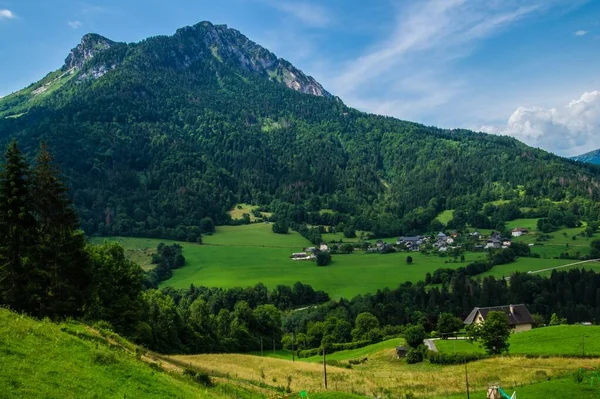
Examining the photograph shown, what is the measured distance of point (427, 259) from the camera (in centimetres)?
18662

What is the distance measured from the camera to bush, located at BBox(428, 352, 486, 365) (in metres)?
63.3

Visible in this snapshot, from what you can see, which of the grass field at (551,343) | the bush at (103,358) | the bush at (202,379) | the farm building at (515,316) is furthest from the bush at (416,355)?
the bush at (103,358)

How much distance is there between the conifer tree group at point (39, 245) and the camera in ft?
124

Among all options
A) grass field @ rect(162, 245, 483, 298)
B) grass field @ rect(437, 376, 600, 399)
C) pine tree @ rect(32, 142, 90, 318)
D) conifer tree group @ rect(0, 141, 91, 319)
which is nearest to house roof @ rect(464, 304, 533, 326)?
grass field @ rect(162, 245, 483, 298)

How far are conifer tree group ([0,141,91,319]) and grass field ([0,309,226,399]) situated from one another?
36.5 ft

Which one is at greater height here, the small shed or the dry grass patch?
the dry grass patch

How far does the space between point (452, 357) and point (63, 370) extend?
2211 inches

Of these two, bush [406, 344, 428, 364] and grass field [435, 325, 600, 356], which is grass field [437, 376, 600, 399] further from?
bush [406, 344, 428, 364]

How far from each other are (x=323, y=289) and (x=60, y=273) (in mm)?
115719

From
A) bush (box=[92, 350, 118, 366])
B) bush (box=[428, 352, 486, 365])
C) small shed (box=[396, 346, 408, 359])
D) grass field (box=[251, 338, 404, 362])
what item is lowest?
grass field (box=[251, 338, 404, 362])

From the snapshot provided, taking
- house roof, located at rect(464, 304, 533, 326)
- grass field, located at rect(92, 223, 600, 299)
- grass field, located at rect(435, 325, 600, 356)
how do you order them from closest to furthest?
grass field, located at rect(435, 325, 600, 356) < house roof, located at rect(464, 304, 533, 326) < grass field, located at rect(92, 223, 600, 299)

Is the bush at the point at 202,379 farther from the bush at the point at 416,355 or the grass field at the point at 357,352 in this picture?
the grass field at the point at 357,352

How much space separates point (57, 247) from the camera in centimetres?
4097

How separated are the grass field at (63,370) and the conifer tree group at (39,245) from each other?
11.1 meters
